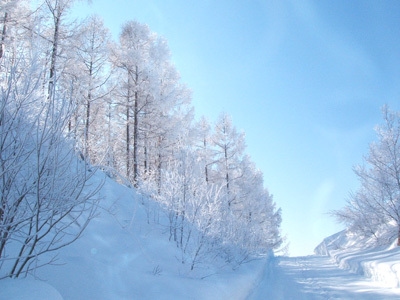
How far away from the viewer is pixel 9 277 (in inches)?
122

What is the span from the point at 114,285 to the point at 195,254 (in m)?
2.62

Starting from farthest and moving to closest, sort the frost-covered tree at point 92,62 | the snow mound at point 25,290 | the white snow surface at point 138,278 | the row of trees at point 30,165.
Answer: the frost-covered tree at point 92,62 < the white snow surface at point 138,278 < the row of trees at point 30,165 < the snow mound at point 25,290

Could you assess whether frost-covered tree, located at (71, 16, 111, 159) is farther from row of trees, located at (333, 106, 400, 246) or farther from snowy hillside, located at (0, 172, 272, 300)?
row of trees, located at (333, 106, 400, 246)

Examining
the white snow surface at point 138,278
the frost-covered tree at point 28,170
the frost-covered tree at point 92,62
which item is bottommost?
the white snow surface at point 138,278

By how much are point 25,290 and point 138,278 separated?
2.33 meters

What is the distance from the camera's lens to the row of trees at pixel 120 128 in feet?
10.3

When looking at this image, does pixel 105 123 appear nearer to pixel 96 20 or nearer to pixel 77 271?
pixel 96 20

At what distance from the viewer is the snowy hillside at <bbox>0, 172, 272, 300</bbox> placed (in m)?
3.78

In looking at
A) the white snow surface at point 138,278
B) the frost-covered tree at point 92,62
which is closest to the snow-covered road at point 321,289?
the white snow surface at point 138,278

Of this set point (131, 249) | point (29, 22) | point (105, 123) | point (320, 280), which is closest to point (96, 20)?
point (29, 22)

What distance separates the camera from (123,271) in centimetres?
482

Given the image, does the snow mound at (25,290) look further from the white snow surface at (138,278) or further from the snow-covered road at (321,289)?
the snow-covered road at (321,289)

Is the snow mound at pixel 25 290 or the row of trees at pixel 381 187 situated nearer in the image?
the snow mound at pixel 25 290

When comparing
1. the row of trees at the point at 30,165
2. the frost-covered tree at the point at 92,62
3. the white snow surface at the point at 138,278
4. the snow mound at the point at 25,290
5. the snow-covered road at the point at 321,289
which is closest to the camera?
the snow mound at the point at 25,290
